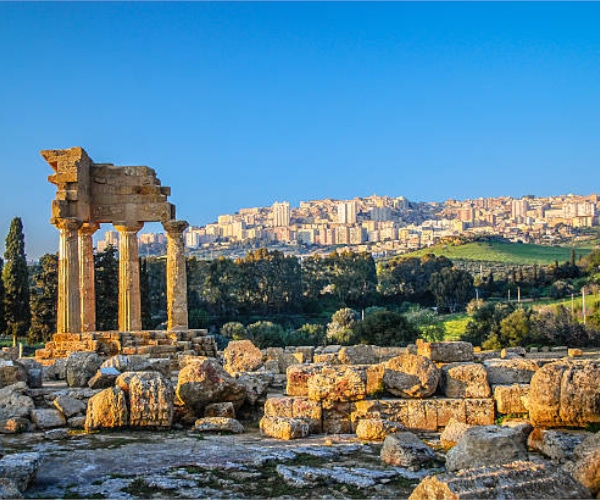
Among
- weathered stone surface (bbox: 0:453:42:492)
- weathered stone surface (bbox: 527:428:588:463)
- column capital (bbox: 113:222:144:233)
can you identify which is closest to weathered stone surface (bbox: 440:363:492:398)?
weathered stone surface (bbox: 527:428:588:463)

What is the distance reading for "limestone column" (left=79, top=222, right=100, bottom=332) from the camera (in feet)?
79.7

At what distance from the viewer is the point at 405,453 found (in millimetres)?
9617

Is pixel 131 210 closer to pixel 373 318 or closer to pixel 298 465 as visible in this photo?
pixel 298 465

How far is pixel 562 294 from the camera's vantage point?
7238 cm

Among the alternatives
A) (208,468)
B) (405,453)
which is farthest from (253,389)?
(405,453)

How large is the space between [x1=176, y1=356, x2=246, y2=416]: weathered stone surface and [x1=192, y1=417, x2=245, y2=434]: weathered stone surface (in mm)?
659

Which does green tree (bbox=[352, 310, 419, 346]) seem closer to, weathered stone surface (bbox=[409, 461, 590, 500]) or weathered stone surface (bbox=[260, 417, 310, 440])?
weathered stone surface (bbox=[260, 417, 310, 440])

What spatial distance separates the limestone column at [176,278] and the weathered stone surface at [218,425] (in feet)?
40.9

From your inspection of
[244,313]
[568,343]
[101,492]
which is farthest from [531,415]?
[244,313]

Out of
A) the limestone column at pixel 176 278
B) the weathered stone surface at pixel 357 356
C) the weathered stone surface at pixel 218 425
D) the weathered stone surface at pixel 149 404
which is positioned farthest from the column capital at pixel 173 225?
the weathered stone surface at pixel 218 425

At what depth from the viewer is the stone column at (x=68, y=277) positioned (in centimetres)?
2347

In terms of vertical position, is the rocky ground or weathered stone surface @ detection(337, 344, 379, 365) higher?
weathered stone surface @ detection(337, 344, 379, 365)

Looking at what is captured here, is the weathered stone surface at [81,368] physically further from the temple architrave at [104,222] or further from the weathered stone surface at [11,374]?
the temple architrave at [104,222]

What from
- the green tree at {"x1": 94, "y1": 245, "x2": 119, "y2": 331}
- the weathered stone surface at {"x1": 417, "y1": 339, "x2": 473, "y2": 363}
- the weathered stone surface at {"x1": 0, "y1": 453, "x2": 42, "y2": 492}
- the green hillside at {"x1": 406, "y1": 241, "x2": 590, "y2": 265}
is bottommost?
the weathered stone surface at {"x1": 0, "y1": 453, "x2": 42, "y2": 492}
